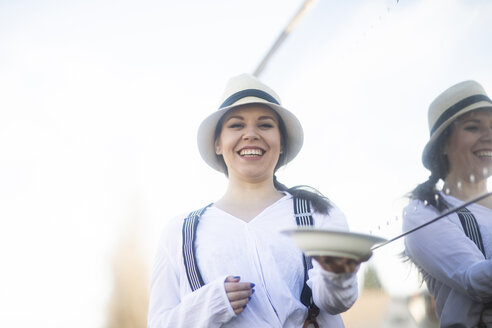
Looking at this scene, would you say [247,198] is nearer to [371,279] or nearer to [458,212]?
[371,279]

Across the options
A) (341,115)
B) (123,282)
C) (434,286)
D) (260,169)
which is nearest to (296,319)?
(434,286)

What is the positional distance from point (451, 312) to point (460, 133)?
0.29 m

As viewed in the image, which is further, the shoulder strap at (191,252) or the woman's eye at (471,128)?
the shoulder strap at (191,252)

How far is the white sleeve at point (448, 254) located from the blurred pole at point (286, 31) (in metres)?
1.37

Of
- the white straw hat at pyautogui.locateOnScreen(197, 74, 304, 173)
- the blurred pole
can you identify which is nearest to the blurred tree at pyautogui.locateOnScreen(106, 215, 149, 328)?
the blurred pole

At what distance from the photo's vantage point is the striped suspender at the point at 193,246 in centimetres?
98

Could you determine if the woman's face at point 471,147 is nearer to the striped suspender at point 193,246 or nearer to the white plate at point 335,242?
the white plate at point 335,242

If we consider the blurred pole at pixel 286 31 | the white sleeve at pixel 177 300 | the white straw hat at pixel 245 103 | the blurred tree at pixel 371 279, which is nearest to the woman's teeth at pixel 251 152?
the white straw hat at pixel 245 103

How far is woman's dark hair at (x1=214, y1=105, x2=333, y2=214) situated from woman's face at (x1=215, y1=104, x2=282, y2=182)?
46mm

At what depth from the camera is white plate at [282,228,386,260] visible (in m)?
0.68

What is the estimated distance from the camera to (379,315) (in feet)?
3.40

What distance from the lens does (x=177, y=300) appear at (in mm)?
1089

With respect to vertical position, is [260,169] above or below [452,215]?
above

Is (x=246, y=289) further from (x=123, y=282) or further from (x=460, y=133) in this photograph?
(x=123, y=282)
